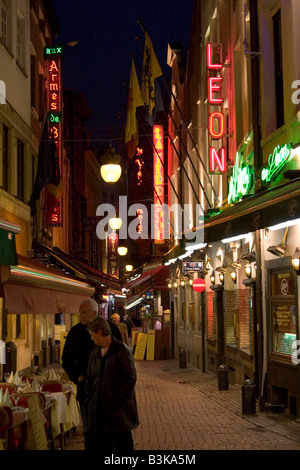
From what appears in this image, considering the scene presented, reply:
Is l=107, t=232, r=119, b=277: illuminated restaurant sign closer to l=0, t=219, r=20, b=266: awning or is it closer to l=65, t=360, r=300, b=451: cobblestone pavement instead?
l=65, t=360, r=300, b=451: cobblestone pavement

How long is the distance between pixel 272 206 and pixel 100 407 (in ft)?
16.4

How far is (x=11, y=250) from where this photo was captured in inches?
310

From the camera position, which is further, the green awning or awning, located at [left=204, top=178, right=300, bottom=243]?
awning, located at [left=204, top=178, right=300, bottom=243]

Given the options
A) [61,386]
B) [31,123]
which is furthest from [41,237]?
[61,386]

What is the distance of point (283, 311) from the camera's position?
14.6 meters

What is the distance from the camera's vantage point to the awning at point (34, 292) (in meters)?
9.49

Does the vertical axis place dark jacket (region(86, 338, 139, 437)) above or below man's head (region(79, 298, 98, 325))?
below

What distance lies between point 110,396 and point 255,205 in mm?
6030

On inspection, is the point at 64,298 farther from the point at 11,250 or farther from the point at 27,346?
the point at 27,346

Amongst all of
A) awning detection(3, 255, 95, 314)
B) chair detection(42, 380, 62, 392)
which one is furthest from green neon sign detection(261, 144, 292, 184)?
chair detection(42, 380, 62, 392)

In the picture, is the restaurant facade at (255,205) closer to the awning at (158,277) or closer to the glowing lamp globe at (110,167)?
the glowing lamp globe at (110,167)

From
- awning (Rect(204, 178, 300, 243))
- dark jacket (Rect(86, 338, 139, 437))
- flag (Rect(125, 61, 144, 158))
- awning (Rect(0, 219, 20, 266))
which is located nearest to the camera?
awning (Rect(0, 219, 20, 266))

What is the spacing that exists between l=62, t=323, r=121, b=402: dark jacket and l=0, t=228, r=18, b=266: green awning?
2.21 m

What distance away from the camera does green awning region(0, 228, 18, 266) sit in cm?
764
